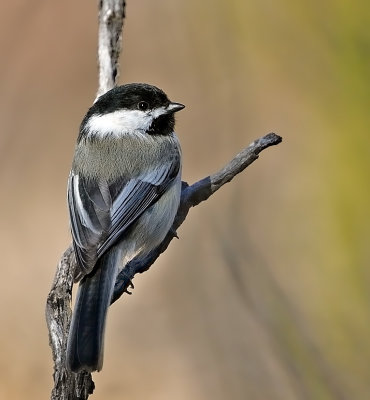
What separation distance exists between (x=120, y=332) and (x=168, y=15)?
2.54 m

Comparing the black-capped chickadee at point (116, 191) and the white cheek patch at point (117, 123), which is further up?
the white cheek patch at point (117, 123)

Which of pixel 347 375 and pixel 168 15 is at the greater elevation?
pixel 168 15

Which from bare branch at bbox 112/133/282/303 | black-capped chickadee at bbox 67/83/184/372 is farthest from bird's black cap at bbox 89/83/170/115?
bare branch at bbox 112/133/282/303

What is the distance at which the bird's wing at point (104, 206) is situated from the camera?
238 centimetres

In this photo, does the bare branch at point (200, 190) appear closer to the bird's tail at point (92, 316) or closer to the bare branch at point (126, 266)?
the bare branch at point (126, 266)

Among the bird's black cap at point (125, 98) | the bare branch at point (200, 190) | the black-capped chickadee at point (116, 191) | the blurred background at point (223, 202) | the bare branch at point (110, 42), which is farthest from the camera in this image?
the bare branch at point (110, 42)

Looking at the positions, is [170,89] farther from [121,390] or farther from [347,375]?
[347,375]

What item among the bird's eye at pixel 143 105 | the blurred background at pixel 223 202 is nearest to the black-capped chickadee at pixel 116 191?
the bird's eye at pixel 143 105

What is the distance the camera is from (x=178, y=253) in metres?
4.33

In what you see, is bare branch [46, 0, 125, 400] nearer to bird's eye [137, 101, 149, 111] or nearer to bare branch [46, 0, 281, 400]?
bare branch [46, 0, 281, 400]

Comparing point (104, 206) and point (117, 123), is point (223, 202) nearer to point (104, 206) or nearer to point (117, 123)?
point (117, 123)

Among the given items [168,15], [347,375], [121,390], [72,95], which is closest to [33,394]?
[121,390]

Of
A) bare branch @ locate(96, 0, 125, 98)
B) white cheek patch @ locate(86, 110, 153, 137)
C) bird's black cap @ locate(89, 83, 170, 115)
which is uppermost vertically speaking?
bare branch @ locate(96, 0, 125, 98)

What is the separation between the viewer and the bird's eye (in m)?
2.87
